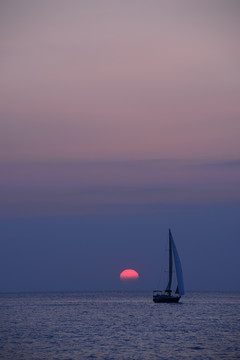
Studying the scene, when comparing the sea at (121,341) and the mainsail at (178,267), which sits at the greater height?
the mainsail at (178,267)

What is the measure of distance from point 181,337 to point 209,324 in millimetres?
18605

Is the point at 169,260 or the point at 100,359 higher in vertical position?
the point at 169,260

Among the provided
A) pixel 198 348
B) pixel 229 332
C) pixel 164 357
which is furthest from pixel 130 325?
pixel 164 357

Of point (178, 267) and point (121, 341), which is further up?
point (178, 267)

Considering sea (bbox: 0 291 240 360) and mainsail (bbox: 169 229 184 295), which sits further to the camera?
mainsail (bbox: 169 229 184 295)

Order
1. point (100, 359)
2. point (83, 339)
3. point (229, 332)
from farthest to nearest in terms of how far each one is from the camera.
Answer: point (229, 332) < point (83, 339) < point (100, 359)

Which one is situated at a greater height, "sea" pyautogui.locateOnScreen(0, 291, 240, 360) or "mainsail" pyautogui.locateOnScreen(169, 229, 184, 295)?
"mainsail" pyautogui.locateOnScreen(169, 229, 184, 295)

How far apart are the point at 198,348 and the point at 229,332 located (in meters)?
15.5

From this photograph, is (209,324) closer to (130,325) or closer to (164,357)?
(130,325)

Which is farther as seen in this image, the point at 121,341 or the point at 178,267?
the point at 178,267

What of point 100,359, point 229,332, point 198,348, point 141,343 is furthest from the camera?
point 229,332

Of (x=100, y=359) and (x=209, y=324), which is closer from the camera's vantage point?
(x=100, y=359)

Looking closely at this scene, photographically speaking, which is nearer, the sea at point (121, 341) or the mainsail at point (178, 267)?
the sea at point (121, 341)

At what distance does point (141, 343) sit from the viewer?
53.7m
